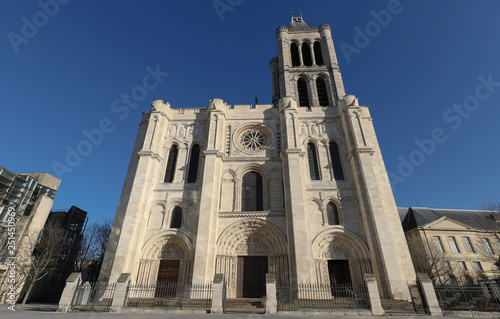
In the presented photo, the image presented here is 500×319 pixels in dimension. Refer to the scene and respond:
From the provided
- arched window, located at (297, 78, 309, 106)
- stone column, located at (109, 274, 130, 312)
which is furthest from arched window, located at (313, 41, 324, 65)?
stone column, located at (109, 274, 130, 312)

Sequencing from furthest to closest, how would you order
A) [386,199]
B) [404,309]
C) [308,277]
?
[386,199]
[308,277]
[404,309]

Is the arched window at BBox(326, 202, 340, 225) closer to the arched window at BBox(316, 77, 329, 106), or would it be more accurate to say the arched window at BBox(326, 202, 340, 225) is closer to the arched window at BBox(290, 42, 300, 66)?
the arched window at BBox(316, 77, 329, 106)

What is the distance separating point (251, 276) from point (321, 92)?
18030mm

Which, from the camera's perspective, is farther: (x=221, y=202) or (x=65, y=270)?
(x=65, y=270)

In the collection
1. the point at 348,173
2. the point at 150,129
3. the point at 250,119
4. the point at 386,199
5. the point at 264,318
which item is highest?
the point at 250,119

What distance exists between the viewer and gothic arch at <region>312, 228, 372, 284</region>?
14008mm

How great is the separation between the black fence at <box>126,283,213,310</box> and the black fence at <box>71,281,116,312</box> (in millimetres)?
987

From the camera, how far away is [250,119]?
20312mm

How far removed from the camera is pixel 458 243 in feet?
80.7

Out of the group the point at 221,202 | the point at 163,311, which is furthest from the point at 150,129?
the point at 163,311

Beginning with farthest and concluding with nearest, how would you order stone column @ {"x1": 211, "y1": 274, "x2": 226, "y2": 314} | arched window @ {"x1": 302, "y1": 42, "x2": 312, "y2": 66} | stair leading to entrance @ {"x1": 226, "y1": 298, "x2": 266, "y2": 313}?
arched window @ {"x1": 302, "y1": 42, "x2": 312, "y2": 66}, stair leading to entrance @ {"x1": 226, "y1": 298, "x2": 266, "y2": 313}, stone column @ {"x1": 211, "y1": 274, "x2": 226, "y2": 314}

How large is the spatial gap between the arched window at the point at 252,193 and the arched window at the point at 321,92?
35.5 ft

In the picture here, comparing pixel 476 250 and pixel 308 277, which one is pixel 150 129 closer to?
pixel 308 277

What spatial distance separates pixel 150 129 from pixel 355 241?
16093mm
